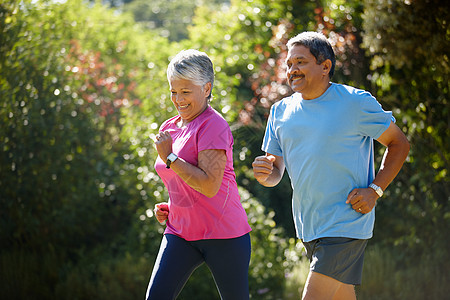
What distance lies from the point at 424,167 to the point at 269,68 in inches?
76.9

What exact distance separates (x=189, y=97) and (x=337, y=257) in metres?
1.04

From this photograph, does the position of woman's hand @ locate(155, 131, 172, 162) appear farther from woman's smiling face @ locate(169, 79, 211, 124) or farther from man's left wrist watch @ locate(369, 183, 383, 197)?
man's left wrist watch @ locate(369, 183, 383, 197)

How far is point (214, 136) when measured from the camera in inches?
112

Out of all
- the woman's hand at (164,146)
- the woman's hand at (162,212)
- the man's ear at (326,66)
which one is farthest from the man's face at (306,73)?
the woman's hand at (162,212)

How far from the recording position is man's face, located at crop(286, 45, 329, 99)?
2877 mm

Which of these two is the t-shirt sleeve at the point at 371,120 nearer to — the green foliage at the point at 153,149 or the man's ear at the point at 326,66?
the man's ear at the point at 326,66

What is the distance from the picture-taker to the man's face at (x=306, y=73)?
113 inches

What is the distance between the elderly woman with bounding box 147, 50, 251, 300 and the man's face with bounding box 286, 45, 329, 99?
41 cm

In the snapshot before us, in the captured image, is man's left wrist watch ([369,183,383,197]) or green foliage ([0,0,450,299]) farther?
green foliage ([0,0,450,299])

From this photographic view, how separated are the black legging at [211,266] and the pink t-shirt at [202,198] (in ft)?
0.16

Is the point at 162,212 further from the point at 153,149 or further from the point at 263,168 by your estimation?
the point at 153,149

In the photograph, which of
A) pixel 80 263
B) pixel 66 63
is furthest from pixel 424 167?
pixel 66 63

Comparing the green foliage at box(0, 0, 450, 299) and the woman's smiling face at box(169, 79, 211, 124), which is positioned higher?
the woman's smiling face at box(169, 79, 211, 124)

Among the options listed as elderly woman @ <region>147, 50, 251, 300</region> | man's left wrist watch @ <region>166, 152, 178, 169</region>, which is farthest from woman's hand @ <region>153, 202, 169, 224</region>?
man's left wrist watch @ <region>166, 152, 178, 169</region>
